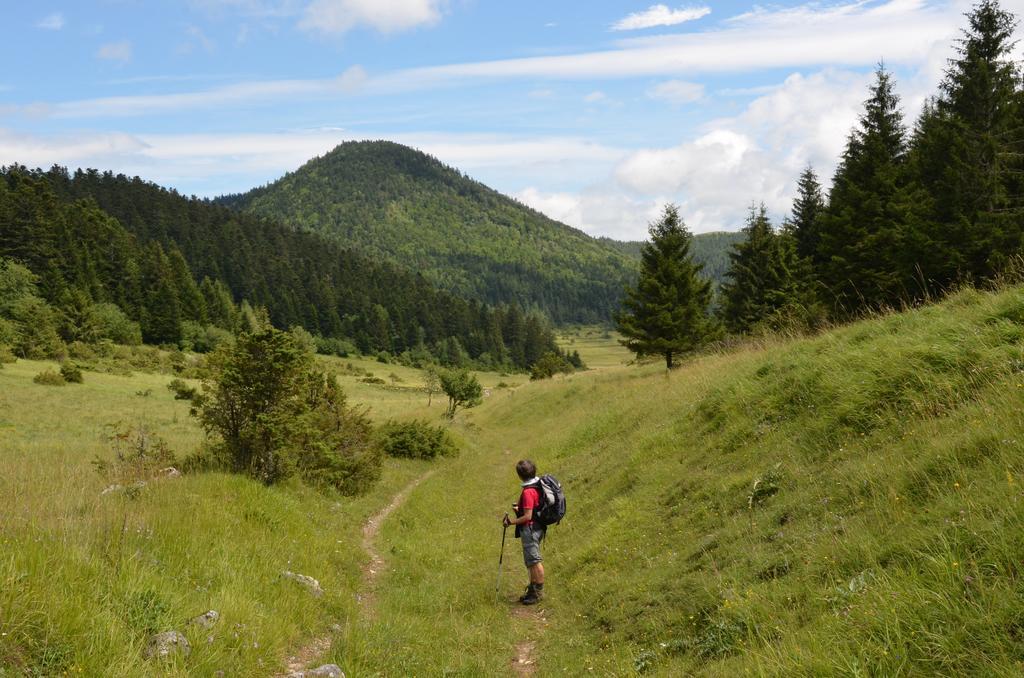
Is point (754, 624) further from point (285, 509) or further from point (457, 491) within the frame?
point (457, 491)

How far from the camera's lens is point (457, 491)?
20.2 meters

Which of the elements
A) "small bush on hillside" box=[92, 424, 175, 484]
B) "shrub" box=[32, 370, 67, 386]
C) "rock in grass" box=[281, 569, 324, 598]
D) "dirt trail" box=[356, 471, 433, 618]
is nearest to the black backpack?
"dirt trail" box=[356, 471, 433, 618]

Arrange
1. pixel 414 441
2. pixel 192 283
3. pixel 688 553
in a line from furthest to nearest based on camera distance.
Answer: pixel 192 283 → pixel 414 441 → pixel 688 553

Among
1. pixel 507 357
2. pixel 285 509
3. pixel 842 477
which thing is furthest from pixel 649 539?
pixel 507 357

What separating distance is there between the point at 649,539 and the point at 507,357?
12658 cm

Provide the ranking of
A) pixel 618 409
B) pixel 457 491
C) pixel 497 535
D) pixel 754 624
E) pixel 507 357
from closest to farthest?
pixel 754 624
pixel 497 535
pixel 457 491
pixel 618 409
pixel 507 357

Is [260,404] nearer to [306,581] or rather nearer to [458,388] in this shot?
[306,581]

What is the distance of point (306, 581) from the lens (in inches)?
322

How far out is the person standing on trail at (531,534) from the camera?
→ 9000 millimetres

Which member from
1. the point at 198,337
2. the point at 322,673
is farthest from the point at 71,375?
the point at 198,337

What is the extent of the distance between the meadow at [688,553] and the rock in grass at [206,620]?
0.12 metres

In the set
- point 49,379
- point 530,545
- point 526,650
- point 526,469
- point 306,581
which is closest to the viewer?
point 526,650

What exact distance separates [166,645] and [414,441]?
20340 mm

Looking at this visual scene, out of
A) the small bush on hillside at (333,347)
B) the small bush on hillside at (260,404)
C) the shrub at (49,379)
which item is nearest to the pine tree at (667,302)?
the small bush on hillside at (260,404)
